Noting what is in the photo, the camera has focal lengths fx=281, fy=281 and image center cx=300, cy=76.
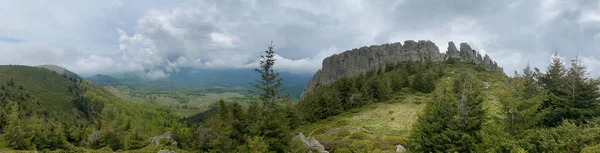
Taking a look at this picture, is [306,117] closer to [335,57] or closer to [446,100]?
[446,100]

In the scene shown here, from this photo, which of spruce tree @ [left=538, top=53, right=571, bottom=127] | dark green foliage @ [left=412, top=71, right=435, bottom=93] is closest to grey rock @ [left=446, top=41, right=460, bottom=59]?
dark green foliage @ [left=412, top=71, right=435, bottom=93]

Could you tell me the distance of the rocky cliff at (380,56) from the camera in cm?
16550

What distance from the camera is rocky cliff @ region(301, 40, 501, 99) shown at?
16550 cm

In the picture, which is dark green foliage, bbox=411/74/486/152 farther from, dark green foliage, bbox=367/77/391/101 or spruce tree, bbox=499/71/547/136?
dark green foliage, bbox=367/77/391/101

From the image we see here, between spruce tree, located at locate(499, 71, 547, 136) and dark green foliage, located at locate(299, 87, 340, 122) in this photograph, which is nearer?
spruce tree, located at locate(499, 71, 547, 136)

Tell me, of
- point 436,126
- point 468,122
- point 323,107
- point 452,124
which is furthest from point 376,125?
point 468,122

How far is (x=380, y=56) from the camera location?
549 ft

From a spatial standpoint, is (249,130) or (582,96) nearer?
(582,96)

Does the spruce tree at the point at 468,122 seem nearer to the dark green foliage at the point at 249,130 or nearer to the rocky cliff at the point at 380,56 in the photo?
the dark green foliage at the point at 249,130

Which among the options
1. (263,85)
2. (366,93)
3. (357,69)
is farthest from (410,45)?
(263,85)

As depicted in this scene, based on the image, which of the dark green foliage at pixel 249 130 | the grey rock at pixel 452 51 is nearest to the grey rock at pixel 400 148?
the dark green foliage at pixel 249 130

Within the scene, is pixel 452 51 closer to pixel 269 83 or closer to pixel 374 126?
pixel 374 126

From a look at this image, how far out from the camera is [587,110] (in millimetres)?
22422

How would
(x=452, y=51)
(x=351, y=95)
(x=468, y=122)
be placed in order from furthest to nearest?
(x=452, y=51), (x=351, y=95), (x=468, y=122)
